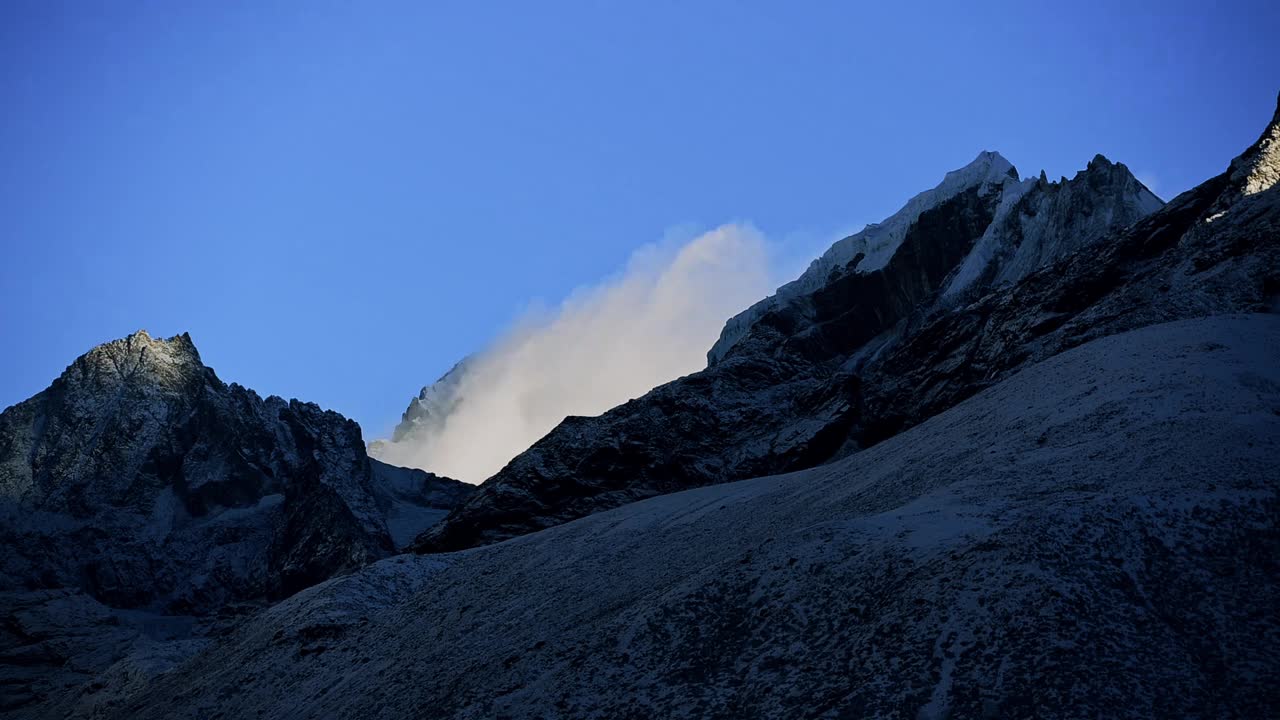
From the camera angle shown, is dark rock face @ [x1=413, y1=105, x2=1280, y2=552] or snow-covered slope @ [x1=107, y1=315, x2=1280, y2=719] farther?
dark rock face @ [x1=413, y1=105, x2=1280, y2=552]

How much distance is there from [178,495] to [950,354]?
255 ft

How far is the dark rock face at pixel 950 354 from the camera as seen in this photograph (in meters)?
39.8

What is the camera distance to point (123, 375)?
10600cm

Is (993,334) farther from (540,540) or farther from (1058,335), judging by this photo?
(540,540)

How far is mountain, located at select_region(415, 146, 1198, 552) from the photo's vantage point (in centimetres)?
5216

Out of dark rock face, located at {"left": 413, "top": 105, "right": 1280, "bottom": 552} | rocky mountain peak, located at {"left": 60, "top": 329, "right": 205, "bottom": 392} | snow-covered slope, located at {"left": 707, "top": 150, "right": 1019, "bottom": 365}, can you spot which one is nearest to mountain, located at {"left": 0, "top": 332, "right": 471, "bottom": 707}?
rocky mountain peak, located at {"left": 60, "top": 329, "right": 205, "bottom": 392}

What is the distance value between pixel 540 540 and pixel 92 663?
32660 millimetres

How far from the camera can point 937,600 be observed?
16.7 metres

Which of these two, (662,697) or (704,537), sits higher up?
(704,537)

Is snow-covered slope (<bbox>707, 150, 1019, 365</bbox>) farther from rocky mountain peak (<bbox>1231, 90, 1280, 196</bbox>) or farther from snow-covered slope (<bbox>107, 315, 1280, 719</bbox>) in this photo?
snow-covered slope (<bbox>107, 315, 1280, 719</bbox>)

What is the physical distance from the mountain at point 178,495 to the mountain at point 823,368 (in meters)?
31.3

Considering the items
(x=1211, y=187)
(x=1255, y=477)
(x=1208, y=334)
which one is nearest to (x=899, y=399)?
(x=1211, y=187)

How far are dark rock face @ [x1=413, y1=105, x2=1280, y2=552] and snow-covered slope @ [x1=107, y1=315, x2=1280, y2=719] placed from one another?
8135mm

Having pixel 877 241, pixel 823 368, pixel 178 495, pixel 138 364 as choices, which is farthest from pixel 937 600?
pixel 138 364
